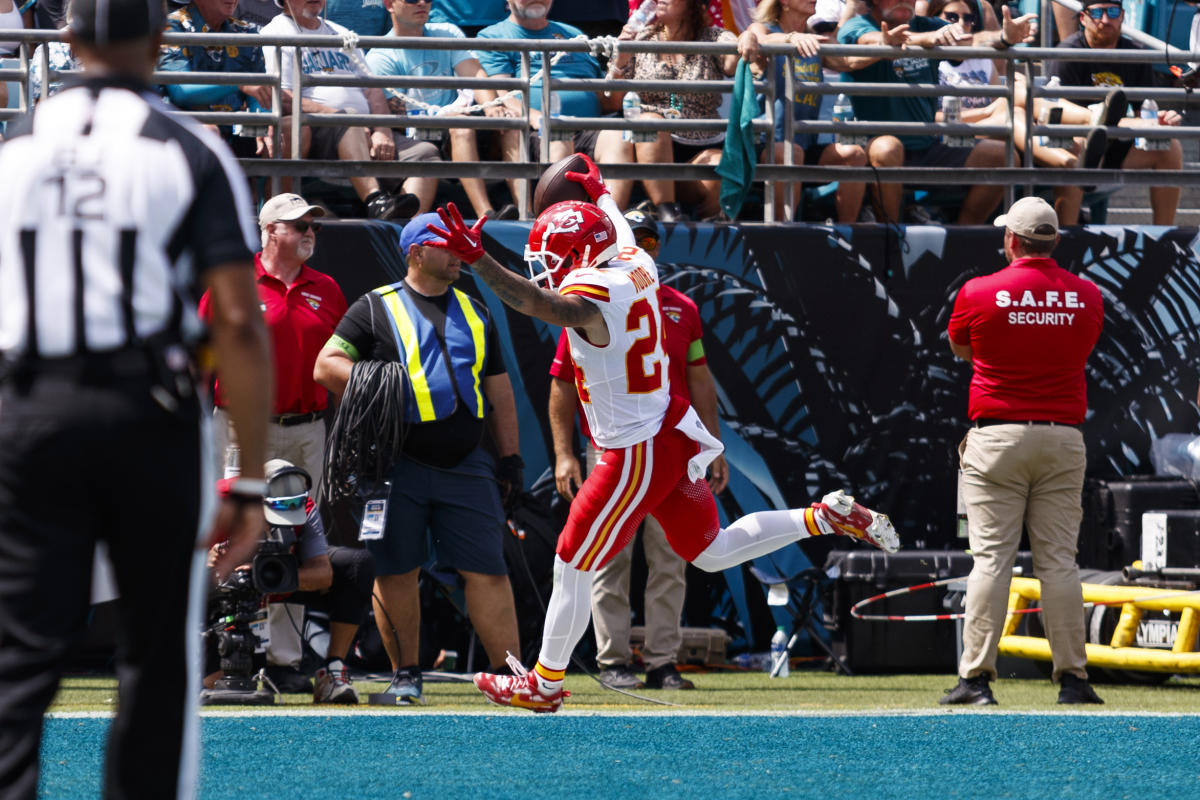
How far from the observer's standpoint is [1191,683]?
29.9 feet

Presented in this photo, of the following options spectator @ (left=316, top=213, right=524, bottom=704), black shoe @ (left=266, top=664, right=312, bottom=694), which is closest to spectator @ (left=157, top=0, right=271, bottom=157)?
spectator @ (left=316, top=213, right=524, bottom=704)

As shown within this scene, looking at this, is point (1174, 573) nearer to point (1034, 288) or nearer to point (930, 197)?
point (1034, 288)

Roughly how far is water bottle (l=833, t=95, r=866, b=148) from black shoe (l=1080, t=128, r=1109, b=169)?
1374 mm

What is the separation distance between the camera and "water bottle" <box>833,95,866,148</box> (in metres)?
10.3

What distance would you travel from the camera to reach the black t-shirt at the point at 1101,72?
36.8 feet

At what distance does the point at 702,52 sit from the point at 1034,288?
2.79m

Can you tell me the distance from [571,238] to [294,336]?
197 cm

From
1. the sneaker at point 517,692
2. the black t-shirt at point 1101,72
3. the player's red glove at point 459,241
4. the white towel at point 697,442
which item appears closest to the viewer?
the player's red glove at point 459,241

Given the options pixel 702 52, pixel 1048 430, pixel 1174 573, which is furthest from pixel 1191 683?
pixel 702 52

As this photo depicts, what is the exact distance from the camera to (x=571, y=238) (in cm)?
675

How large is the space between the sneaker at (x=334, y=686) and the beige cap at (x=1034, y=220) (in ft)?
12.2

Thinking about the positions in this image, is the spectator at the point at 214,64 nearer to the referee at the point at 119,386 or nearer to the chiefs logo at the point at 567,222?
the chiefs logo at the point at 567,222

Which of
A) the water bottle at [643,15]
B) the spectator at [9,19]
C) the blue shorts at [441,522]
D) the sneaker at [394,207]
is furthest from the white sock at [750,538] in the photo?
the spectator at [9,19]

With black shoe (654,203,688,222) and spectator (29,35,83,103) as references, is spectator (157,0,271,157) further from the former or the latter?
black shoe (654,203,688,222)
